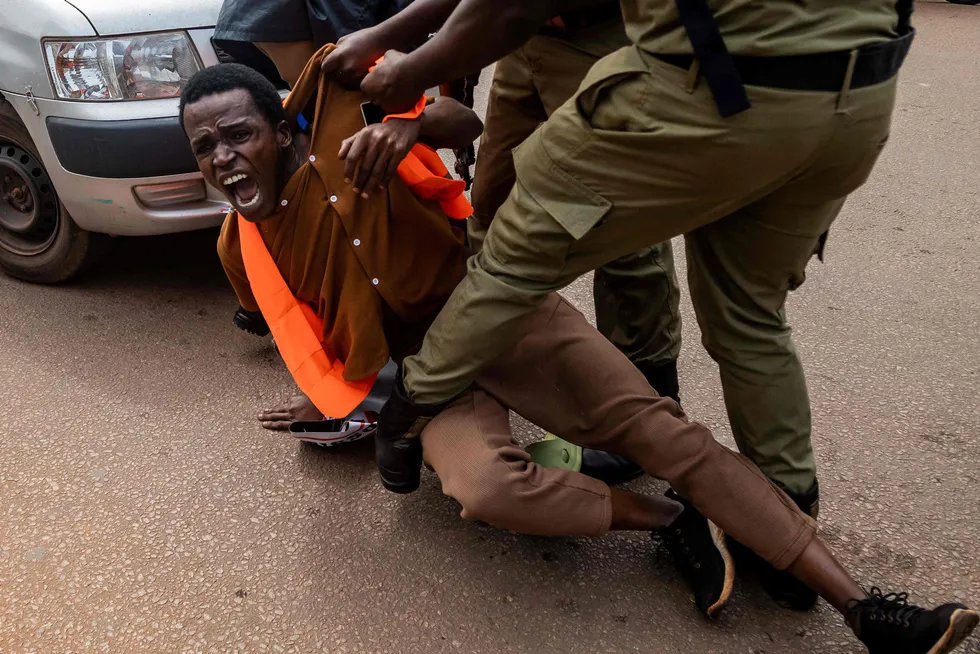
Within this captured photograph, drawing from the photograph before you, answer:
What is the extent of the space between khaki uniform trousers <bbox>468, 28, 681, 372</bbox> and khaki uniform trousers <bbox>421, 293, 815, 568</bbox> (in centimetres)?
30

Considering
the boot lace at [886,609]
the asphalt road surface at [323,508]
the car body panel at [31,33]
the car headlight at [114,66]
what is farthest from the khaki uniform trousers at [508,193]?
the car body panel at [31,33]

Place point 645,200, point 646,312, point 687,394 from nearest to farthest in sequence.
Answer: point 645,200, point 646,312, point 687,394

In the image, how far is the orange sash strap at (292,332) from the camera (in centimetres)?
216

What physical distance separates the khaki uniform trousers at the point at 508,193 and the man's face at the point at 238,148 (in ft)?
2.00

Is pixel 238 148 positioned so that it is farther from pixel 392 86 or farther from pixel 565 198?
pixel 565 198

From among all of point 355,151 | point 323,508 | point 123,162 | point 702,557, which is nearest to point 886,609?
point 702,557

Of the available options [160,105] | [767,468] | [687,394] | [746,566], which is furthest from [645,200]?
[160,105]

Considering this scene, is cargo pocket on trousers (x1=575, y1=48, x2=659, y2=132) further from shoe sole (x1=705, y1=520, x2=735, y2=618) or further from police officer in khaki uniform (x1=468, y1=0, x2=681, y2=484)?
shoe sole (x1=705, y1=520, x2=735, y2=618)

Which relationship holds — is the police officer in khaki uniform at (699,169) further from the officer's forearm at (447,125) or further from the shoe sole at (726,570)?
the officer's forearm at (447,125)

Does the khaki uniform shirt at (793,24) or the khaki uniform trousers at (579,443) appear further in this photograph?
the khaki uniform trousers at (579,443)

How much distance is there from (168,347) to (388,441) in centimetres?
137

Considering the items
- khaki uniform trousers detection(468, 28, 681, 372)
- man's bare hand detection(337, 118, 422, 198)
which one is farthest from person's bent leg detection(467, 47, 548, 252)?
man's bare hand detection(337, 118, 422, 198)

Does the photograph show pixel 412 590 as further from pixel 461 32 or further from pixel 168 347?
pixel 168 347

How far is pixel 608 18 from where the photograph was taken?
193 centimetres
